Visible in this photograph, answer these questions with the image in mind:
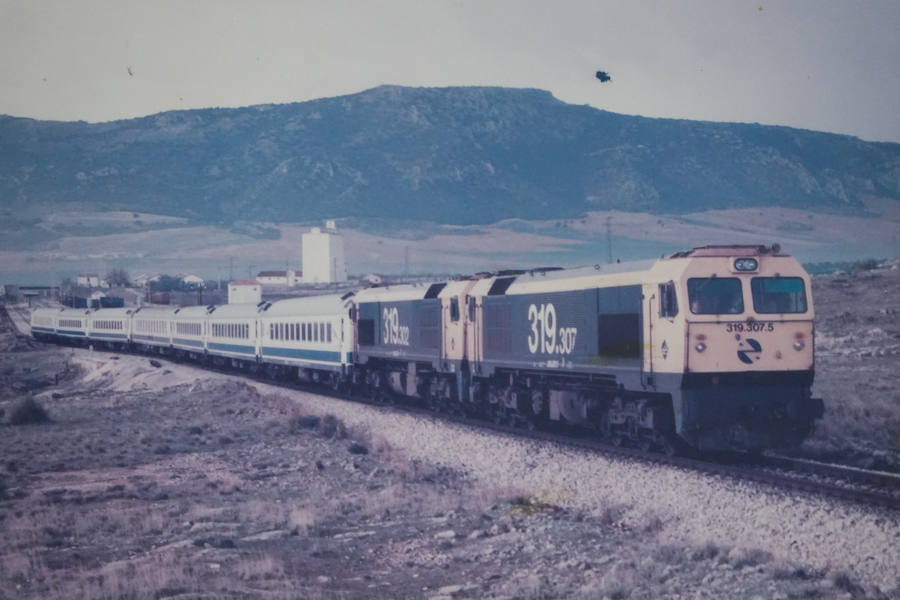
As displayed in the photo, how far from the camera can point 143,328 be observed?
240 feet

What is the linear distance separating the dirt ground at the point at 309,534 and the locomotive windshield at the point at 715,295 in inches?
175

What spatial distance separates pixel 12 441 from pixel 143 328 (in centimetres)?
4782

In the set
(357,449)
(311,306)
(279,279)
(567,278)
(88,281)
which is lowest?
(357,449)

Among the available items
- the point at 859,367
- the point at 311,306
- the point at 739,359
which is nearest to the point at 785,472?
the point at 739,359

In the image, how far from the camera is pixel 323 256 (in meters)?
154

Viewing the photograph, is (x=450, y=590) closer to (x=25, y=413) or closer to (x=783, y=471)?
(x=783, y=471)

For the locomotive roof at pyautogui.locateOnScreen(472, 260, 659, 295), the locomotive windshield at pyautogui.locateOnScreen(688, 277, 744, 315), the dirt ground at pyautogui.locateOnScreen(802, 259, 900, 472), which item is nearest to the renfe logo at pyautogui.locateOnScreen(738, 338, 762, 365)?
the locomotive windshield at pyautogui.locateOnScreen(688, 277, 744, 315)

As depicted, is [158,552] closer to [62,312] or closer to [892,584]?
[892,584]

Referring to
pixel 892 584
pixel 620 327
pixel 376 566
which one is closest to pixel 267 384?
pixel 620 327

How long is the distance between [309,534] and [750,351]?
27.4ft

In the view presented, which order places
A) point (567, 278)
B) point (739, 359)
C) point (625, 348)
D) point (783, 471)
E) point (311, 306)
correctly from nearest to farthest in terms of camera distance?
point (783, 471), point (739, 359), point (625, 348), point (567, 278), point (311, 306)

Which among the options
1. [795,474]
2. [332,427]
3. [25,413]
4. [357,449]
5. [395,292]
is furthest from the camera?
[395,292]

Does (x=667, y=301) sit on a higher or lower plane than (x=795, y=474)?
higher

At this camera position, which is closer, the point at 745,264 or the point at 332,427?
the point at 745,264
